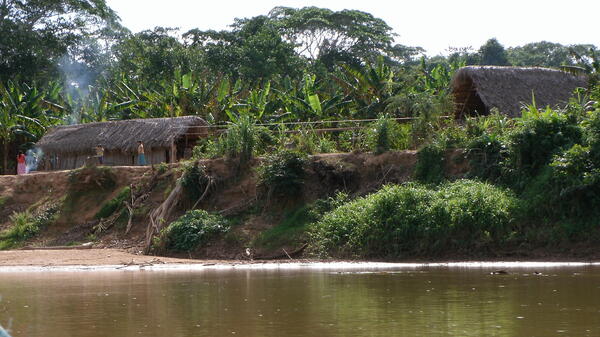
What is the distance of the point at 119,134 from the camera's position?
32500 mm

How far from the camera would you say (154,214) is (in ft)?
83.0

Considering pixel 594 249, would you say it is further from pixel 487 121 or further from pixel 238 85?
pixel 238 85

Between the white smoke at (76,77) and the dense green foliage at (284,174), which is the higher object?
the white smoke at (76,77)

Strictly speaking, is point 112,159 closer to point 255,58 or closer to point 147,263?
point 147,263

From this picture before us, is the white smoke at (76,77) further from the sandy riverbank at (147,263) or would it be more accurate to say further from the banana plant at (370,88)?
the sandy riverbank at (147,263)

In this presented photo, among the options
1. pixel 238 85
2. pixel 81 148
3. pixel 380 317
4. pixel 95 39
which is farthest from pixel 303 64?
pixel 380 317

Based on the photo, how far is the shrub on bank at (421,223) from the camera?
66.7 feet

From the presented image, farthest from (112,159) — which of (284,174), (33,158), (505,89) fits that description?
(505,89)

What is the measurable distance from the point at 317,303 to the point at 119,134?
2100 cm

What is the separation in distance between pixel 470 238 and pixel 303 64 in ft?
95.7

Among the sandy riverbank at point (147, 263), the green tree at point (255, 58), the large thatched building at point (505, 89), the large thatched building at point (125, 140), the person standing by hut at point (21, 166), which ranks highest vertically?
the green tree at point (255, 58)

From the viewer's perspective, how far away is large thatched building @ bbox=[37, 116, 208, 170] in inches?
1234

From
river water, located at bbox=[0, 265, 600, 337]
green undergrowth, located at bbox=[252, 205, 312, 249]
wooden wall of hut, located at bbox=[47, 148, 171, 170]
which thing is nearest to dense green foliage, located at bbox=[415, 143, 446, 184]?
green undergrowth, located at bbox=[252, 205, 312, 249]

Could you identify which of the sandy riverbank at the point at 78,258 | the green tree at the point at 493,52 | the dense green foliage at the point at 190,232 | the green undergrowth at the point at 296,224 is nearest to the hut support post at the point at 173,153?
the sandy riverbank at the point at 78,258
